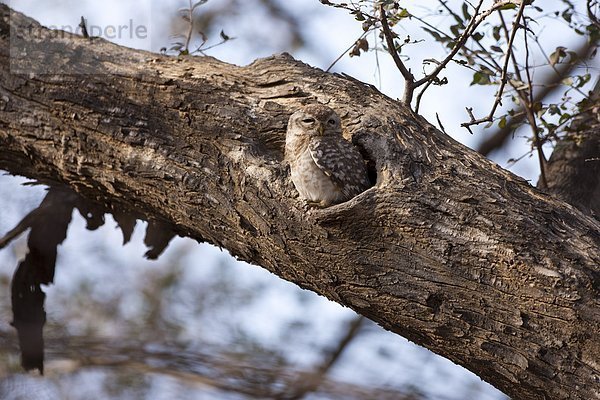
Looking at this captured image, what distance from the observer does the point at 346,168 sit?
3.00m

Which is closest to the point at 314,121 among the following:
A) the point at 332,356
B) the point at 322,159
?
the point at 322,159

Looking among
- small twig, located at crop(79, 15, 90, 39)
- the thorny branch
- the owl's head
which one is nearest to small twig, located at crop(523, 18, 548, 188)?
the thorny branch

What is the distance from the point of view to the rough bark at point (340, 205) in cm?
260

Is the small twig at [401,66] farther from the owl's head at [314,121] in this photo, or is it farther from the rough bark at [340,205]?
the owl's head at [314,121]

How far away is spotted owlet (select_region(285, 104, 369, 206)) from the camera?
2949 mm

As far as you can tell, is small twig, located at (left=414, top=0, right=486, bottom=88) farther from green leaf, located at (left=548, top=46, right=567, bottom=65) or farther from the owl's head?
green leaf, located at (left=548, top=46, right=567, bottom=65)

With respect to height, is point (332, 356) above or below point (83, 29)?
below

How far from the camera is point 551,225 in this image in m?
2.71

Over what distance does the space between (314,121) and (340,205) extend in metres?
0.50

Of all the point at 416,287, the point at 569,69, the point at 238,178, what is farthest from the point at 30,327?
the point at 569,69

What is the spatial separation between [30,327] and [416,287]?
7.77ft

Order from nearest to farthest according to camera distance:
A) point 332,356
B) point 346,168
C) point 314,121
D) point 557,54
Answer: point 346,168, point 314,121, point 557,54, point 332,356

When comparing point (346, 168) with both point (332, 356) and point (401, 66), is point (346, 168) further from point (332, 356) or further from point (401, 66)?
point (332, 356)

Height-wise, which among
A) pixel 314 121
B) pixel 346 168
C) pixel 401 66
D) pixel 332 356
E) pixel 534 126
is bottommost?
pixel 332 356
